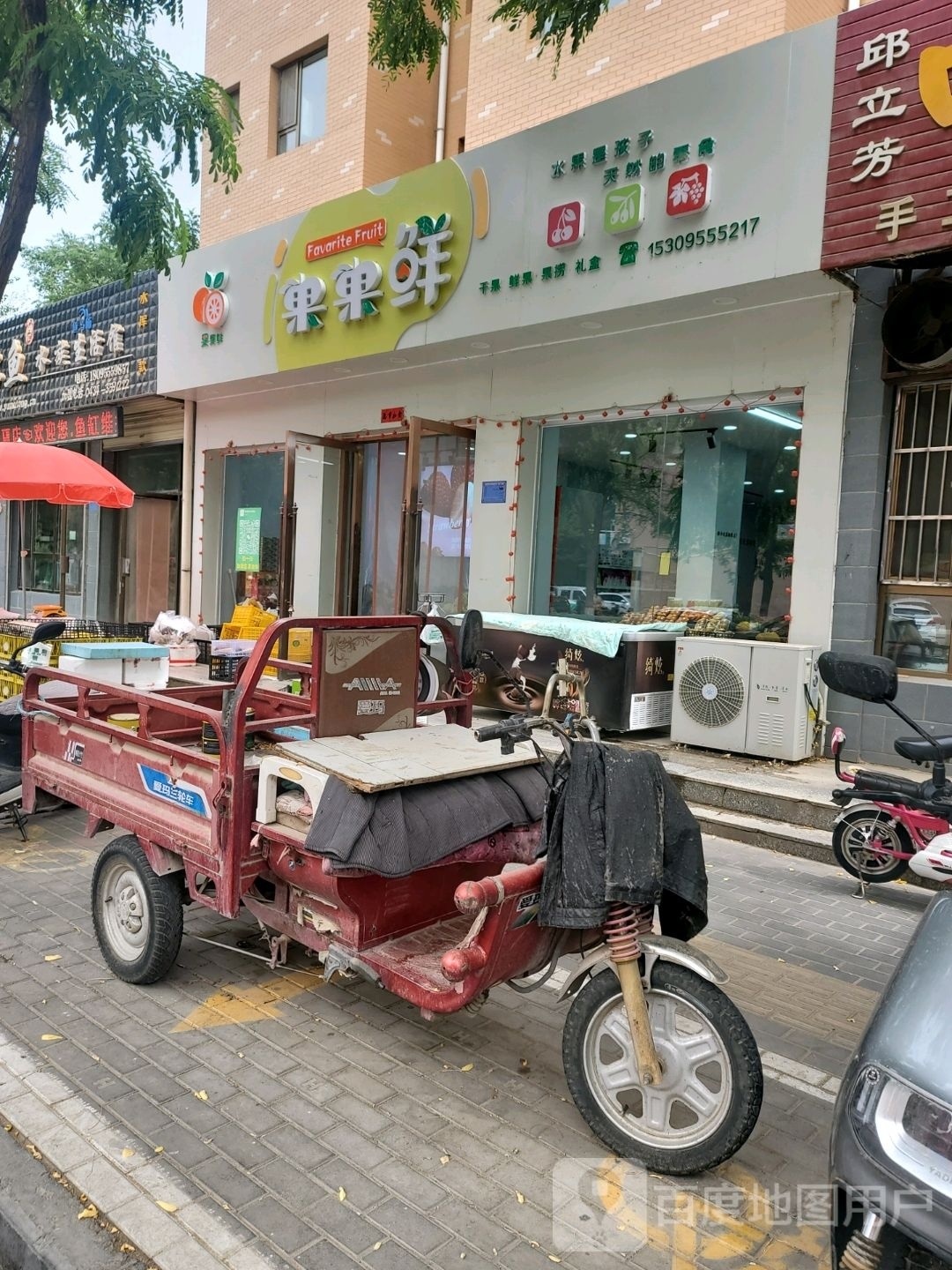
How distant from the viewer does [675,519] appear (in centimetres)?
930

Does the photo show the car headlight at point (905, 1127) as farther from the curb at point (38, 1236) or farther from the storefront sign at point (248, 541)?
the storefront sign at point (248, 541)

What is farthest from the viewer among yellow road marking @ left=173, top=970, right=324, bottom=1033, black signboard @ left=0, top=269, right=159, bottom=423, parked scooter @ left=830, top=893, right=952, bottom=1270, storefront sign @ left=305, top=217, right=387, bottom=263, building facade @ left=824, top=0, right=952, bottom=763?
black signboard @ left=0, top=269, right=159, bottom=423

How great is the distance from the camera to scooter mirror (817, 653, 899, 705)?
4016 millimetres

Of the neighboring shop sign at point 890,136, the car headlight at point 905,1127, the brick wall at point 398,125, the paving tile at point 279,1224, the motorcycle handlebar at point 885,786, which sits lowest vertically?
the paving tile at point 279,1224

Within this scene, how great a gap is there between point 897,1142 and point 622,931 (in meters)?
0.97

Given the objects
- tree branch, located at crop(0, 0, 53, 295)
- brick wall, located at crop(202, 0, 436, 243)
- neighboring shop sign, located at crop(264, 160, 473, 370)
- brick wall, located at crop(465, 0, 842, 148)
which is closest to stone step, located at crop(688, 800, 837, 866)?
neighboring shop sign, located at crop(264, 160, 473, 370)

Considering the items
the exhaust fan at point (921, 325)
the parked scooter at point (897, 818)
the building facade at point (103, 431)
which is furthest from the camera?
the building facade at point (103, 431)

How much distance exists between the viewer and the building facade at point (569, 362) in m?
7.39

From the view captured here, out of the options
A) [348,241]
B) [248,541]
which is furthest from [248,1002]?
[248,541]

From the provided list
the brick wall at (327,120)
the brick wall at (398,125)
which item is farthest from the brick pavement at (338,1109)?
the brick wall at (327,120)

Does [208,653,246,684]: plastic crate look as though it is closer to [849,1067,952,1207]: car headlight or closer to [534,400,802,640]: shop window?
[534,400,802,640]: shop window

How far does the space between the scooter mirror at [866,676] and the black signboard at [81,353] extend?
1257cm

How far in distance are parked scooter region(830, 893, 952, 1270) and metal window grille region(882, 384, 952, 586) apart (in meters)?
5.94

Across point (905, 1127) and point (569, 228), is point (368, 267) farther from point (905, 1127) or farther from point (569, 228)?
point (905, 1127)
